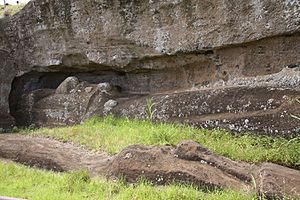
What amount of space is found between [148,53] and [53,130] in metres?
2.83

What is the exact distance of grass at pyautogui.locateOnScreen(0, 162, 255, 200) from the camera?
17.2 ft

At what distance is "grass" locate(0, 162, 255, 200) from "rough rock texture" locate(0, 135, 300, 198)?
0.19 m

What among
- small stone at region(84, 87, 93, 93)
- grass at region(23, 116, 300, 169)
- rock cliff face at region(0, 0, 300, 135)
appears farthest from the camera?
small stone at region(84, 87, 93, 93)

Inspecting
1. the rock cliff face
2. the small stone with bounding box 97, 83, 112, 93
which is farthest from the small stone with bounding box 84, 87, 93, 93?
the small stone with bounding box 97, 83, 112, 93

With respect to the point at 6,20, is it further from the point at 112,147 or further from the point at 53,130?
the point at 112,147

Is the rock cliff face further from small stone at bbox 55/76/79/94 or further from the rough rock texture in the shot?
the rough rock texture

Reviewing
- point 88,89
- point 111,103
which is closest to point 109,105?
point 111,103

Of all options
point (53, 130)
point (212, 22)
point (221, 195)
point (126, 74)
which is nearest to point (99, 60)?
point (126, 74)

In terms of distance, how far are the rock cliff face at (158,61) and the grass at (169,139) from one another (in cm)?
29

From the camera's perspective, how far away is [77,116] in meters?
10.7

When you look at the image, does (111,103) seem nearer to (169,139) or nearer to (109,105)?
(109,105)

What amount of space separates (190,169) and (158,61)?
16.0ft

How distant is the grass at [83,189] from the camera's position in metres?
5.23

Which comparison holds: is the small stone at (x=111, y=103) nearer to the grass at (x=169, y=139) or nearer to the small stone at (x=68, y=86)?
the grass at (x=169, y=139)
